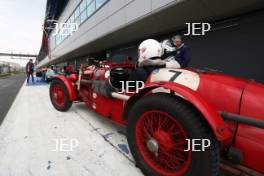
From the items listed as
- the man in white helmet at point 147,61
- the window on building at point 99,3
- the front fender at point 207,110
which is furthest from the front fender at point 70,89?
the window on building at point 99,3

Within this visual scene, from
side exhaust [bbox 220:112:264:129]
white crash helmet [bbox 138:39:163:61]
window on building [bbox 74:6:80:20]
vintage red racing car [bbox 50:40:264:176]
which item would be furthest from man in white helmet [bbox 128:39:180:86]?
window on building [bbox 74:6:80:20]

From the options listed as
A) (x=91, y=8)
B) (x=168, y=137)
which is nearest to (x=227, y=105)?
(x=168, y=137)

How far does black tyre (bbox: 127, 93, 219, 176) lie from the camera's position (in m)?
1.27

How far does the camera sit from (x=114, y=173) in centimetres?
172

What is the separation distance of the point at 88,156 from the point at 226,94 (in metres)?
1.59

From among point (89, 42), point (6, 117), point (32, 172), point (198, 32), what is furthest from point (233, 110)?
point (89, 42)

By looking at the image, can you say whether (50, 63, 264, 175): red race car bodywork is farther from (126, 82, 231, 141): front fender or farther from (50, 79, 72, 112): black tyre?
(50, 79, 72, 112): black tyre

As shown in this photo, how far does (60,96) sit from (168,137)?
309cm

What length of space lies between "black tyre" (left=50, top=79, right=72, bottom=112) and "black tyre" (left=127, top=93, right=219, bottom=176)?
233 centimetres

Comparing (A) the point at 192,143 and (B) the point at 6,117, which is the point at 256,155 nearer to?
(A) the point at 192,143

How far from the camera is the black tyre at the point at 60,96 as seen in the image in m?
3.71

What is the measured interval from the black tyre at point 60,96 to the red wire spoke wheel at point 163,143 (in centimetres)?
243

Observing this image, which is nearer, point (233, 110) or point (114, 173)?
point (233, 110)

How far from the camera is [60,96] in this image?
3922 millimetres
